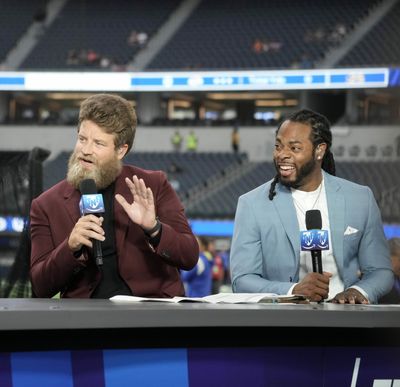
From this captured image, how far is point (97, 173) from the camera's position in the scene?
8.92 ft

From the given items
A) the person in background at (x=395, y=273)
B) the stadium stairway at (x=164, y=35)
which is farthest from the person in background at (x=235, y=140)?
the person in background at (x=395, y=273)

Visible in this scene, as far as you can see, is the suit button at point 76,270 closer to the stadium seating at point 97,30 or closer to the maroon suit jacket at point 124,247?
the maroon suit jacket at point 124,247

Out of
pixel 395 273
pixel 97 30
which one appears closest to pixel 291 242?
pixel 395 273

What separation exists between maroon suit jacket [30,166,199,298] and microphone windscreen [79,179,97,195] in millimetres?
158

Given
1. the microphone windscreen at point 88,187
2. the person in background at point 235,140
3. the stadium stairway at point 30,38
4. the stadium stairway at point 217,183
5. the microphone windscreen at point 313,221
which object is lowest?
the microphone windscreen at point 313,221

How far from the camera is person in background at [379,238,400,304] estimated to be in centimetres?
368

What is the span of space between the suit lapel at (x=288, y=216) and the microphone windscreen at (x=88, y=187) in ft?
2.15

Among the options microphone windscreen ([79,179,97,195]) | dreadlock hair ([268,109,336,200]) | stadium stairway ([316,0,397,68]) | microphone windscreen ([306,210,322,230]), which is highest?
stadium stairway ([316,0,397,68])

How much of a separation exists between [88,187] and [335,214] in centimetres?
85

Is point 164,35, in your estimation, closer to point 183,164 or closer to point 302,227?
point 183,164

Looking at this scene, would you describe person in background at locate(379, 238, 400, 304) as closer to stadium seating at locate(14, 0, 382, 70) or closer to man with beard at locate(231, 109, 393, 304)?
man with beard at locate(231, 109, 393, 304)

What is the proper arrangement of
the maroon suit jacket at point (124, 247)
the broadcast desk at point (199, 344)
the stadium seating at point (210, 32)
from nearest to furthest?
1. the broadcast desk at point (199, 344)
2. the maroon suit jacket at point (124, 247)
3. the stadium seating at point (210, 32)

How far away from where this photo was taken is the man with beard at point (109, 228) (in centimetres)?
267

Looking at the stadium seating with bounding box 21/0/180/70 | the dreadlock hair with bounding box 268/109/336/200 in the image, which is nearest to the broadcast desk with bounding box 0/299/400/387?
the dreadlock hair with bounding box 268/109/336/200
